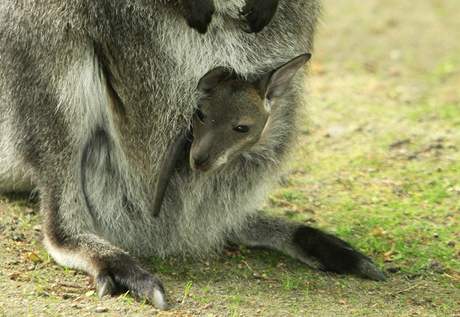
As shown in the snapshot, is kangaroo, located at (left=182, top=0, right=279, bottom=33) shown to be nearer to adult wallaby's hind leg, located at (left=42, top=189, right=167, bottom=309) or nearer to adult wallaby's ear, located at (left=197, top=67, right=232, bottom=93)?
adult wallaby's ear, located at (left=197, top=67, right=232, bottom=93)

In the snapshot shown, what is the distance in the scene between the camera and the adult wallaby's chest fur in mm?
4340

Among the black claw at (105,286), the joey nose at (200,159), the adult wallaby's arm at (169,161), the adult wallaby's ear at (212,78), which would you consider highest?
the adult wallaby's ear at (212,78)

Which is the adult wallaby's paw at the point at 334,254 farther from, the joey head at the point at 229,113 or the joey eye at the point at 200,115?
the joey eye at the point at 200,115

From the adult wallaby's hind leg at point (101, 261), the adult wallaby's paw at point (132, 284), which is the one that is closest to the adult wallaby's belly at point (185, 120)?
the adult wallaby's hind leg at point (101, 261)

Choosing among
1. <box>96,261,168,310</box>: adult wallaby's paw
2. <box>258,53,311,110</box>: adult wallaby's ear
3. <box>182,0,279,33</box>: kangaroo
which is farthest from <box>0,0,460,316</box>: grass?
<box>182,0,279,33</box>: kangaroo

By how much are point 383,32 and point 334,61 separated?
0.96 m

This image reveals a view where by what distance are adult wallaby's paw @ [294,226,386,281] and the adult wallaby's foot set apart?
2.96 feet

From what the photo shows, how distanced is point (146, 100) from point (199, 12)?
49 centimetres

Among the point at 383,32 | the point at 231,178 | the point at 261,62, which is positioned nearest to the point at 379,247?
the point at 231,178

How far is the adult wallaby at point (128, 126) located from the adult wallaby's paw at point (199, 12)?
0.30ft

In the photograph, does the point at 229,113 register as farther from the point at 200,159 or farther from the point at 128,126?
the point at 128,126

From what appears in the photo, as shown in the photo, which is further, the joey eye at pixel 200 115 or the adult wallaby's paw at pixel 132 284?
the joey eye at pixel 200 115

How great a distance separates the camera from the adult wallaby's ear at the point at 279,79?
439 cm

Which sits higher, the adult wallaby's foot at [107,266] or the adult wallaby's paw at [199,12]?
the adult wallaby's paw at [199,12]
